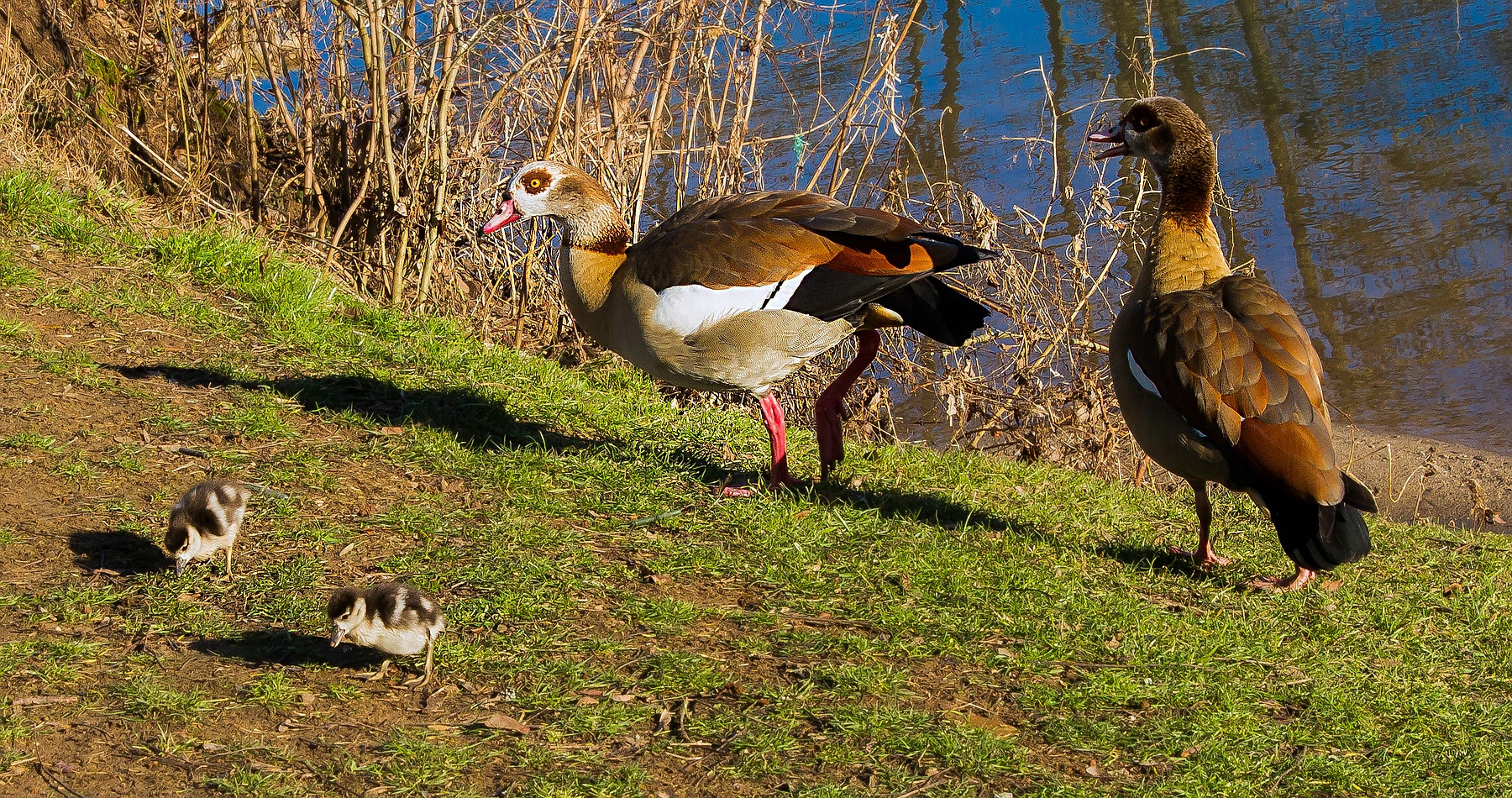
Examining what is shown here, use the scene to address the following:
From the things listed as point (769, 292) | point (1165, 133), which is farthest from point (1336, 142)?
point (769, 292)

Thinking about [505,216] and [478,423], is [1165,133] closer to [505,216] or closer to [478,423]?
[505,216]

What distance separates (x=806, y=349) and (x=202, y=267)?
13.1 ft

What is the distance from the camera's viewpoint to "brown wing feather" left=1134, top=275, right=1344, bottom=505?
481cm

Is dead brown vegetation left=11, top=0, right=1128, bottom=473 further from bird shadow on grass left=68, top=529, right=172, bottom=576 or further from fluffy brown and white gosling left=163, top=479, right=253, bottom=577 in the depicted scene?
fluffy brown and white gosling left=163, top=479, right=253, bottom=577

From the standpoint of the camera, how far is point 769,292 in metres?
5.44

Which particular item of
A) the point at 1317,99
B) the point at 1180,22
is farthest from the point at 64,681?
the point at 1180,22

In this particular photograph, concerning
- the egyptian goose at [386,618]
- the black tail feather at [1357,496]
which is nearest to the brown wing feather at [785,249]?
the black tail feather at [1357,496]

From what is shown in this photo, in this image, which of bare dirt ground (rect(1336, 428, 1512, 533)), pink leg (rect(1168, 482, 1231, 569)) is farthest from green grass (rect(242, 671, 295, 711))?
bare dirt ground (rect(1336, 428, 1512, 533))

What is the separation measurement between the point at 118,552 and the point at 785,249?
285cm

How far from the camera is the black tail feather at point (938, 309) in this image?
5.66 meters

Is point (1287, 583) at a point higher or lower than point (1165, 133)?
lower

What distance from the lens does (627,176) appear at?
27.5 ft

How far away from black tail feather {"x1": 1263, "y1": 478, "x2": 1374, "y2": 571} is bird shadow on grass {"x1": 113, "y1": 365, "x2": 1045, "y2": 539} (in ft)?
3.64

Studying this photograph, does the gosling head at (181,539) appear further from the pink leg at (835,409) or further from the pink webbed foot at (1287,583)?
the pink webbed foot at (1287,583)
